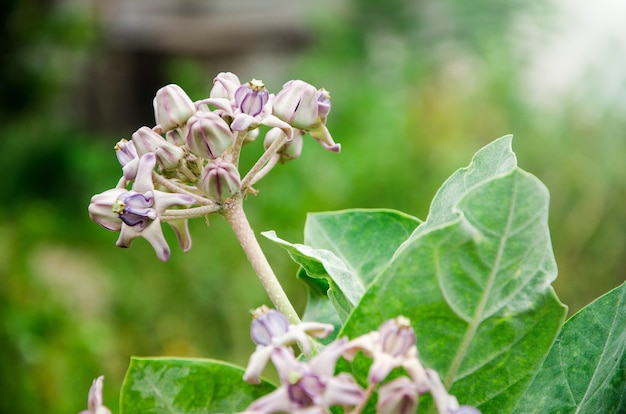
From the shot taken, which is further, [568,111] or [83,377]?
[568,111]

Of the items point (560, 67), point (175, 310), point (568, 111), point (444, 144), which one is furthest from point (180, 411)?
point (560, 67)

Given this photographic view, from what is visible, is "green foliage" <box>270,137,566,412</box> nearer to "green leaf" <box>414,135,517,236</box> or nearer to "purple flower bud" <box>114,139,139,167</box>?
"green leaf" <box>414,135,517,236</box>

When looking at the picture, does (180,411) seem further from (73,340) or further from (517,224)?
(73,340)

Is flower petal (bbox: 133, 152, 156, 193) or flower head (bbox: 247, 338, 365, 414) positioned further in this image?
flower petal (bbox: 133, 152, 156, 193)

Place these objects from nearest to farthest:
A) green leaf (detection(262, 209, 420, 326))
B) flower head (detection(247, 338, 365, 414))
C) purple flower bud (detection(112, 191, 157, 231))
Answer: flower head (detection(247, 338, 365, 414)) < purple flower bud (detection(112, 191, 157, 231)) < green leaf (detection(262, 209, 420, 326))

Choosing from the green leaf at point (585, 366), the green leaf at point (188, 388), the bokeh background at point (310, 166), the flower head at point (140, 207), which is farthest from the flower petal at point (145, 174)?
the bokeh background at point (310, 166)

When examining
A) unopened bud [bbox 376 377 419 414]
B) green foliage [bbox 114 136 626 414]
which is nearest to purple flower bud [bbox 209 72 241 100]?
green foliage [bbox 114 136 626 414]

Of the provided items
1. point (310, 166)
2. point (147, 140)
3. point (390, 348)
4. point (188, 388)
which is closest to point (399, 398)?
point (390, 348)
